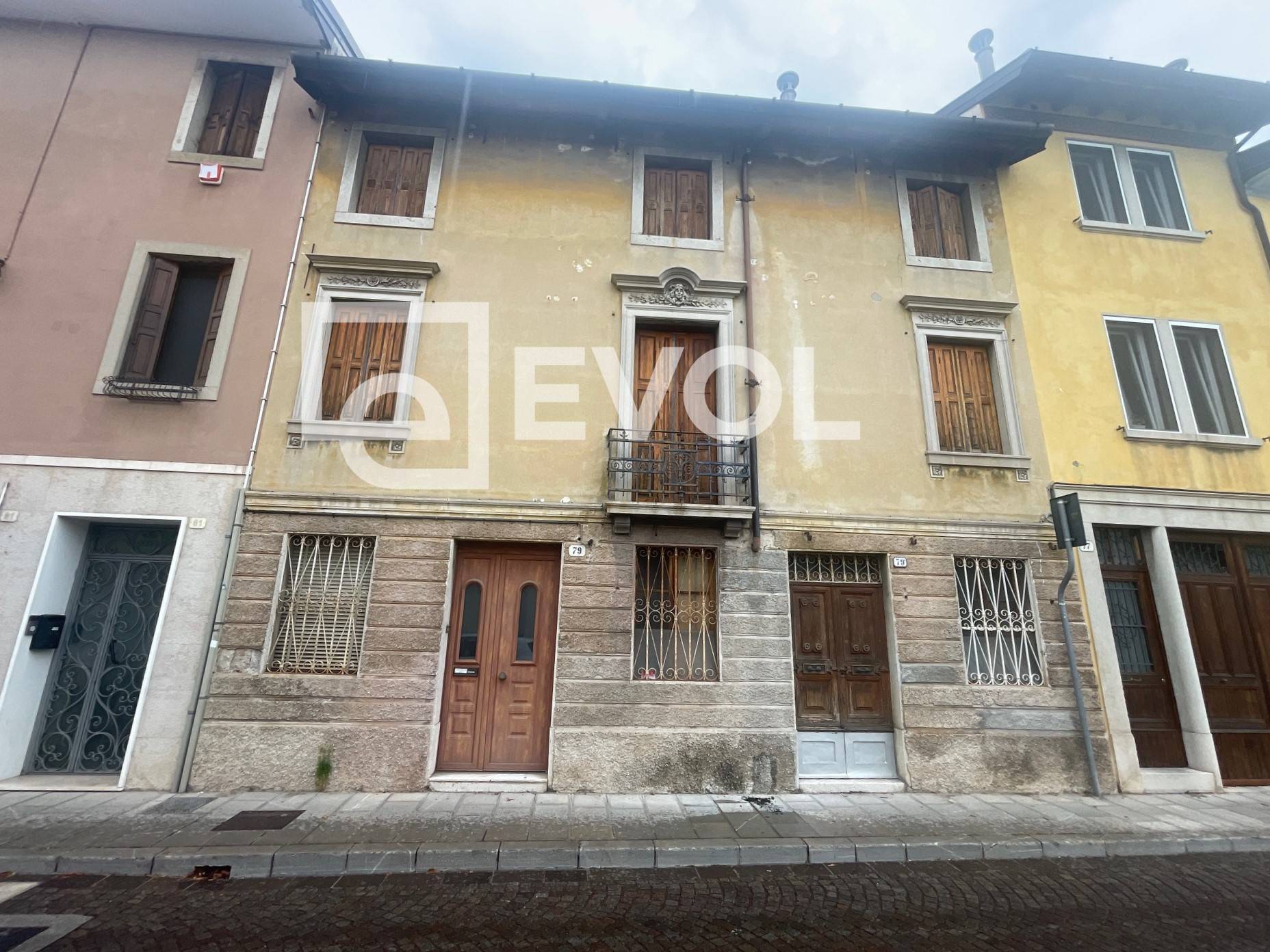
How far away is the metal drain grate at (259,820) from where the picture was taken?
199 inches

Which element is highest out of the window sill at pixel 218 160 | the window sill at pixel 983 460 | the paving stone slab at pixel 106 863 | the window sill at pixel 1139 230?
the window sill at pixel 1139 230

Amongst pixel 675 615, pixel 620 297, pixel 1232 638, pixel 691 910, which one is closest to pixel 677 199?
pixel 620 297

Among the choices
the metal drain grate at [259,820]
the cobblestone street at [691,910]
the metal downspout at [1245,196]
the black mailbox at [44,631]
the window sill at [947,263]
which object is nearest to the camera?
the cobblestone street at [691,910]

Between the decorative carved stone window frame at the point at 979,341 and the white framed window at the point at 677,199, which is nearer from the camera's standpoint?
the decorative carved stone window frame at the point at 979,341

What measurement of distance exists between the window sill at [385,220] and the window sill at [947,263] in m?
6.97

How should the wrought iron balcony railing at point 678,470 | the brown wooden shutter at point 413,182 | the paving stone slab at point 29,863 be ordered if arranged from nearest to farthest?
the paving stone slab at point 29,863, the wrought iron balcony railing at point 678,470, the brown wooden shutter at point 413,182

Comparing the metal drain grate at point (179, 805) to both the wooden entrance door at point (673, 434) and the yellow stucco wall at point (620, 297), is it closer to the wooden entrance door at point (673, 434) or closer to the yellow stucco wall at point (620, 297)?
the yellow stucco wall at point (620, 297)

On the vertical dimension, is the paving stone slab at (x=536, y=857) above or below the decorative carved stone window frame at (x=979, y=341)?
below

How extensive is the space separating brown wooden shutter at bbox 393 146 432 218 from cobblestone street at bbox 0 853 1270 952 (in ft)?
25.7

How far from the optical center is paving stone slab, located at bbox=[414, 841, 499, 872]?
4.68 m

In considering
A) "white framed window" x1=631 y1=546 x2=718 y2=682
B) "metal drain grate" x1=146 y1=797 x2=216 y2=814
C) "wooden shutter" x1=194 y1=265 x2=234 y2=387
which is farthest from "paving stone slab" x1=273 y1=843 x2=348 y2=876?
"wooden shutter" x1=194 y1=265 x2=234 y2=387

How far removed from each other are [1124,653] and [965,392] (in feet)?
13.1

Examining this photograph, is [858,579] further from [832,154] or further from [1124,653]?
[832,154]

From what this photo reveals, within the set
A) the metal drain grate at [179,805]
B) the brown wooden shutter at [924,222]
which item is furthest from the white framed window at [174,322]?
the brown wooden shutter at [924,222]
